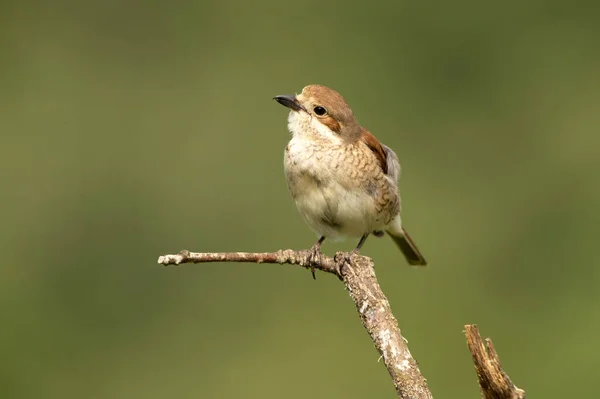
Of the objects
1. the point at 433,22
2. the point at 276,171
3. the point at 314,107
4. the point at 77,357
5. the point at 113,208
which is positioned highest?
the point at 314,107

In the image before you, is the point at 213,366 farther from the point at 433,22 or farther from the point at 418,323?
the point at 433,22

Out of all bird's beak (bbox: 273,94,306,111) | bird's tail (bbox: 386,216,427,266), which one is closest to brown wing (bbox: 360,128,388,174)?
bird's beak (bbox: 273,94,306,111)

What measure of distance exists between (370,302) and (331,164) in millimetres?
1530

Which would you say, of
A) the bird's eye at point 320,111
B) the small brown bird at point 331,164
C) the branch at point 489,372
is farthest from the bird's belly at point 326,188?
the branch at point 489,372

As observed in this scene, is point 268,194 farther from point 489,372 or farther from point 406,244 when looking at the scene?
point 489,372

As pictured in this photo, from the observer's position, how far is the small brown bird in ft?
16.6

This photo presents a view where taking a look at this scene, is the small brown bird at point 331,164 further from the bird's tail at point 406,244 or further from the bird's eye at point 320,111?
the bird's tail at point 406,244

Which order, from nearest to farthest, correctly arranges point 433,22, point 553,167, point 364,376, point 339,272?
point 339,272
point 364,376
point 553,167
point 433,22

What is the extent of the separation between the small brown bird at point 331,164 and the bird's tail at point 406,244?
0.64 meters

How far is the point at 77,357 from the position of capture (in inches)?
308

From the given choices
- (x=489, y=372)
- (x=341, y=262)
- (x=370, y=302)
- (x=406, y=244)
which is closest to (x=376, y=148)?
(x=406, y=244)

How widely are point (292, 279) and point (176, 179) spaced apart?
123 cm

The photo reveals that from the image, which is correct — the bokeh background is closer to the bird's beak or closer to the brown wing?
the brown wing

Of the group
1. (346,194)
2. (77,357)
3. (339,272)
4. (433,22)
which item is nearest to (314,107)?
(346,194)
